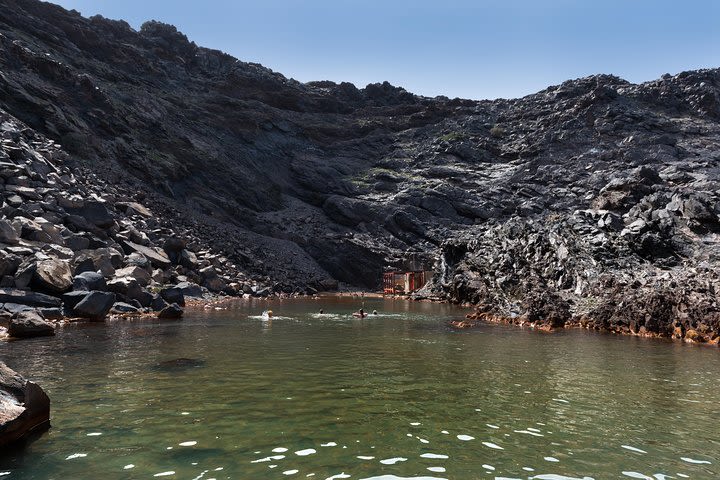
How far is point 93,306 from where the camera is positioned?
29453 millimetres

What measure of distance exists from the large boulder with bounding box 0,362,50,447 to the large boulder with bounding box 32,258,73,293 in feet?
73.6

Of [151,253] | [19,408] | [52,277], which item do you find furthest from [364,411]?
[151,253]

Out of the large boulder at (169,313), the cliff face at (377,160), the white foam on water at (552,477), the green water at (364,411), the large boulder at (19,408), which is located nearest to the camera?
the white foam on water at (552,477)

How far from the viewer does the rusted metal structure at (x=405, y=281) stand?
8056 cm

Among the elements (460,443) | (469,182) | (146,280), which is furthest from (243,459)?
(469,182)

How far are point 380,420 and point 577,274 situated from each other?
34290 mm

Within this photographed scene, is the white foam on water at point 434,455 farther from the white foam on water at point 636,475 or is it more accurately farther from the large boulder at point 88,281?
the large boulder at point 88,281

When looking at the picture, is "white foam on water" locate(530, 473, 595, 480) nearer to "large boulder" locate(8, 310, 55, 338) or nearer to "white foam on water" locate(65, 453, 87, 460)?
"white foam on water" locate(65, 453, 87, 460)

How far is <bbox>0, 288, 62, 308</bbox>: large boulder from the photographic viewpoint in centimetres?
2656

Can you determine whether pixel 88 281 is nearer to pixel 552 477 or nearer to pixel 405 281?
pixel 552 477

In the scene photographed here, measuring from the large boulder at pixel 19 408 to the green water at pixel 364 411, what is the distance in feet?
1.38

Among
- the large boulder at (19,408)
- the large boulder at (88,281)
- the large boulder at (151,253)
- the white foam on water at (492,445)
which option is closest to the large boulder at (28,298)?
the large boulder at (88,281)

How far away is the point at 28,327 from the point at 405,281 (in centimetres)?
6409

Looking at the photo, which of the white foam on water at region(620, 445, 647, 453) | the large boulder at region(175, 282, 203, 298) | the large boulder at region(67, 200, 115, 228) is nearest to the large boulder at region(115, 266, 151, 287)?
the large boulder at region(175, 282, 203, 298)
